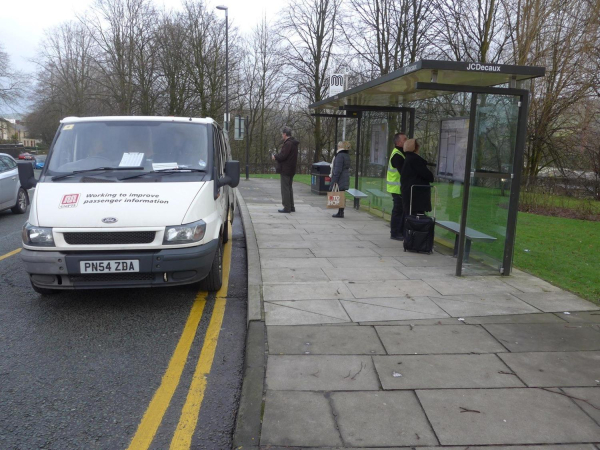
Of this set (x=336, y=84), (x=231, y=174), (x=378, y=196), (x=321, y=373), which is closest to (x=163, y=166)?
(x=231, y=174)

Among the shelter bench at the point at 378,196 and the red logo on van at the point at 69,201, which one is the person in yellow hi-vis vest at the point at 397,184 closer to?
the shelter bench at the point at 378,196

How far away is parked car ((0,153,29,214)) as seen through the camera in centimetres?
1196

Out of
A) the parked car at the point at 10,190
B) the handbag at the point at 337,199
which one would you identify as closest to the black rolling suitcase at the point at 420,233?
the handbag at the point at 337,199

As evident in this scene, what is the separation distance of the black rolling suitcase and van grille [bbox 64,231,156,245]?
4607 millimetres

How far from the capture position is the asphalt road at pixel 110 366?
321 cm

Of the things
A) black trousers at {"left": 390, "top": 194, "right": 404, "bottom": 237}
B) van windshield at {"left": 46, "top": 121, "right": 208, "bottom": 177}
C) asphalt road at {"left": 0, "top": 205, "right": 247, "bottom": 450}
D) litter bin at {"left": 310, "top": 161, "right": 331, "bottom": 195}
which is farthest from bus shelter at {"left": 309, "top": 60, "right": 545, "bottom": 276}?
litter bin at {"left": 310, "top": 161, "right": 331, "bottom": 195}

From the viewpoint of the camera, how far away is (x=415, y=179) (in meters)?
8.17

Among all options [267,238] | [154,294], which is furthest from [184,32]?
[154,294]

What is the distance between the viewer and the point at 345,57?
2945 cm

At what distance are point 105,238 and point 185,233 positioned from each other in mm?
788

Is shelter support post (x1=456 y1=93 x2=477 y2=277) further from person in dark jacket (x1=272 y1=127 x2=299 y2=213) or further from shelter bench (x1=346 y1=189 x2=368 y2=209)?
shelter bench (x1=346 y1=189 x2=368 y2=209)

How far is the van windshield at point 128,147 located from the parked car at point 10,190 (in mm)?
6639

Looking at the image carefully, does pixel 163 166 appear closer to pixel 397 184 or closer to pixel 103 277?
pixel 103 277

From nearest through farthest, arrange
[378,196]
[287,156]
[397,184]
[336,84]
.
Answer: [397,184]
[287,156]
[378,196]
[336,84]
